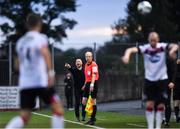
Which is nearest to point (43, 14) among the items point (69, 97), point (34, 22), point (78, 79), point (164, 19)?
point (164, 19)

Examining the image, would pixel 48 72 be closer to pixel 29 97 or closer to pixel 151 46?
pixel 29 97

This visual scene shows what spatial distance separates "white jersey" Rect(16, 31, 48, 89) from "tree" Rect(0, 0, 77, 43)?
158 ft

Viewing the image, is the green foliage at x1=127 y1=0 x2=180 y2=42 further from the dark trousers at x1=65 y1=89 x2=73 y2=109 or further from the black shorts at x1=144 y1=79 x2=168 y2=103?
the black shorts at x1=144 y1=79 x2=168 y2=103

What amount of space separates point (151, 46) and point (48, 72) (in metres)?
3.32

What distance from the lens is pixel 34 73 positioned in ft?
34.0

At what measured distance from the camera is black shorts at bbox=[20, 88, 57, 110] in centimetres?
1034

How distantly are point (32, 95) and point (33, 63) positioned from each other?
55 cm

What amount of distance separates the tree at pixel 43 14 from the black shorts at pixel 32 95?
158ft

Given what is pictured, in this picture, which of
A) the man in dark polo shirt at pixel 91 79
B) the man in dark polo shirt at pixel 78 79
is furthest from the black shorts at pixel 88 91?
the man in dark polo shirt at pixel 78 79

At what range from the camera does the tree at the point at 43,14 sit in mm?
59375

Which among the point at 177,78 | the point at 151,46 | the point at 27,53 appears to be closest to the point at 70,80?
the point at 177,78

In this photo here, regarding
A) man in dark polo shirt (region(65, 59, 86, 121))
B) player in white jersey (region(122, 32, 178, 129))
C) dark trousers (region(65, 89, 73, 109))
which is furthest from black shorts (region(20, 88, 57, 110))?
dark trousers (region(65, 89, 73, 109))

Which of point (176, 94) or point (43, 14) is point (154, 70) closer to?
point (176, 94)

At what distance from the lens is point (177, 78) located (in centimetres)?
1877
